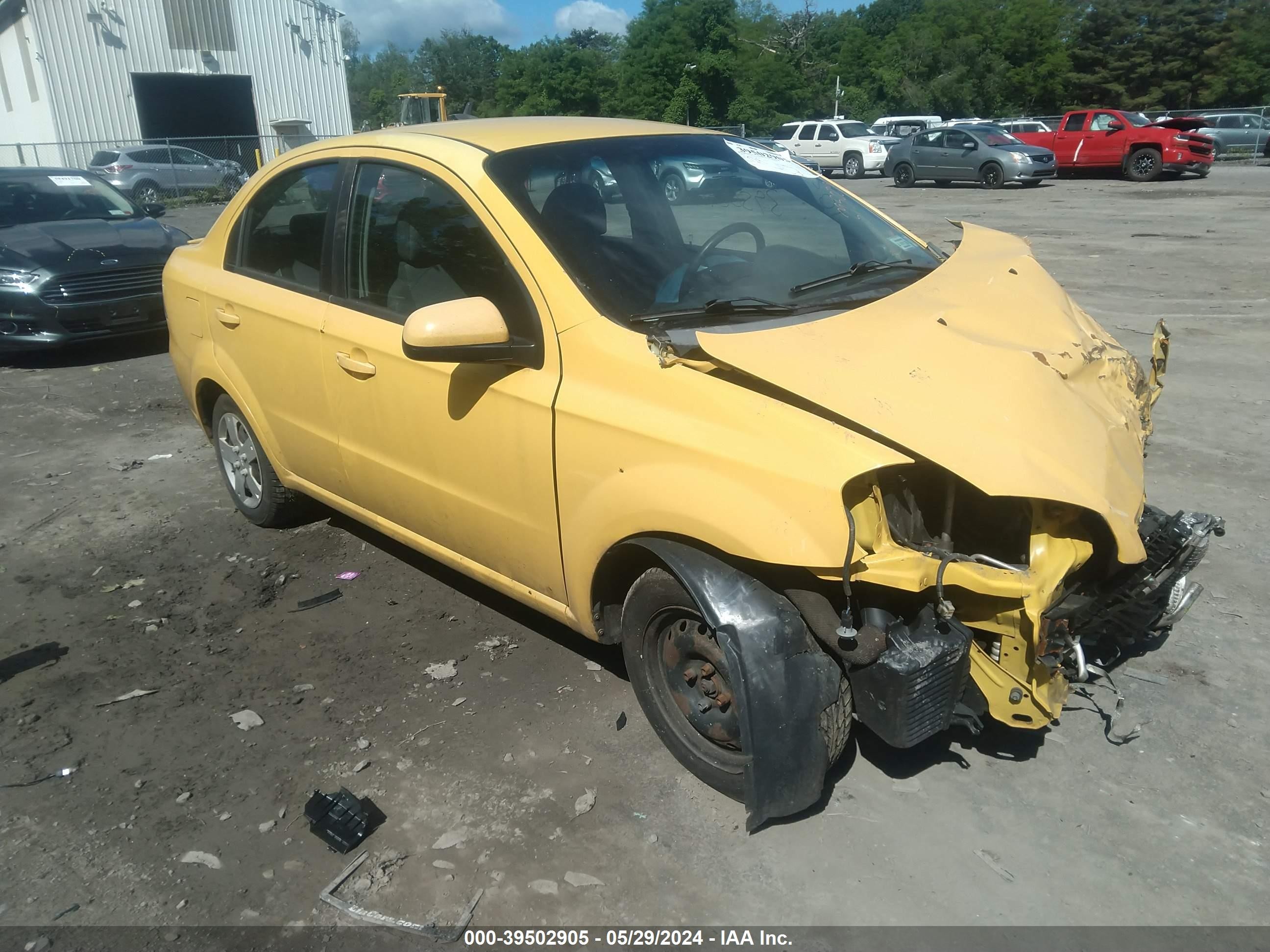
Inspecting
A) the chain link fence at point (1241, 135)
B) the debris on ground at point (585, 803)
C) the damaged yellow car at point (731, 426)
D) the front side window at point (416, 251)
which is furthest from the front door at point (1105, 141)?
the debris on ground at point (585, 803)

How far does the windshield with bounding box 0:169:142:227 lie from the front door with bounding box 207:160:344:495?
6209 millimetres

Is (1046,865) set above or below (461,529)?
below

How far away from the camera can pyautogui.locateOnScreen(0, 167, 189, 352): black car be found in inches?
330

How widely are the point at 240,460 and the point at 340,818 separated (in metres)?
2.65

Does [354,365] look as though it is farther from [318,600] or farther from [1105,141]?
[1105,141]

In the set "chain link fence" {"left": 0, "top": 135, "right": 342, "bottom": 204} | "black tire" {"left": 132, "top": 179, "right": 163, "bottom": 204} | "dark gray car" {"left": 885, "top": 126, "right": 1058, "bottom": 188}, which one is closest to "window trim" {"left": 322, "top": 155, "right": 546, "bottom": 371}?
"dark gray car" {"left": 885, "top": 126, "right": 1058, "bottom": 188}

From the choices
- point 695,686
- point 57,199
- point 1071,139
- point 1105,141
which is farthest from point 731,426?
point 1071,139

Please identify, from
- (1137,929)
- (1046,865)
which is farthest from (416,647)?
(1137,929)

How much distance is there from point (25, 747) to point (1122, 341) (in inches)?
299

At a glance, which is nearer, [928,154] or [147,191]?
[928,154]

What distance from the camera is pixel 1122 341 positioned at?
25.2ft

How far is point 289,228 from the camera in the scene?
14.1 feet

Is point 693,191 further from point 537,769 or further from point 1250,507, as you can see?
point 1250,507

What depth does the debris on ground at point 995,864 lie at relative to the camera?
267 cm
